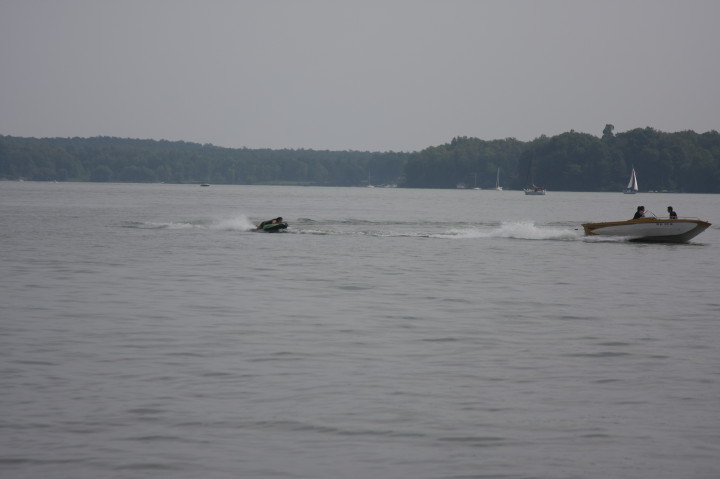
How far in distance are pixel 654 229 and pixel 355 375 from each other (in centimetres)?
3864

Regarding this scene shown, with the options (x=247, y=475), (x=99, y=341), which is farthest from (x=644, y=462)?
(x=99, y=341)

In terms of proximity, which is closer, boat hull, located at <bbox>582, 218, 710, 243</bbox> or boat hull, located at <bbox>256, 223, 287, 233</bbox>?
boat hull, located at <bbox>582, 218, 710, 243</bbox>

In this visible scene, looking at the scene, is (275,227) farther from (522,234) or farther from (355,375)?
(355,375)

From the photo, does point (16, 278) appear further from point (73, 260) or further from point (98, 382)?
point (98, 382)

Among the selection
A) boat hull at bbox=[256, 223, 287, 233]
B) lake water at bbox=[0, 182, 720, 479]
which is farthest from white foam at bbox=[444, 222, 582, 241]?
lake water at bbox=[0, 182, 720, 479]

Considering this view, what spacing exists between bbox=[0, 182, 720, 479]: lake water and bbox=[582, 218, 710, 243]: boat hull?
18218mm

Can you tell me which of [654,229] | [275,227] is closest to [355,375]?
[654,229]

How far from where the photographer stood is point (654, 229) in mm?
50688

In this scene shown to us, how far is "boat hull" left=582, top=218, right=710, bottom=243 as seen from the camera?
5038cm

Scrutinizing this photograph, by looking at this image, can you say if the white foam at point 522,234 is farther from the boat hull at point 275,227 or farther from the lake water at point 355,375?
the lake water at point 355,375

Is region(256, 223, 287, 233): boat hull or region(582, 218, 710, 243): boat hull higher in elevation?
region(582, 218, 710, 243): boat hull

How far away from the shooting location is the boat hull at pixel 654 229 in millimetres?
50375

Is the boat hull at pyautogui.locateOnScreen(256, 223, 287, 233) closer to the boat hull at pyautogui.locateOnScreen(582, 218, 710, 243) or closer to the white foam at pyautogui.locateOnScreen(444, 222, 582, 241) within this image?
the white foam at pyautogui.locateOnScreen(444, 222, 582, 241)

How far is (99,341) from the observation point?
1786 centimetres
